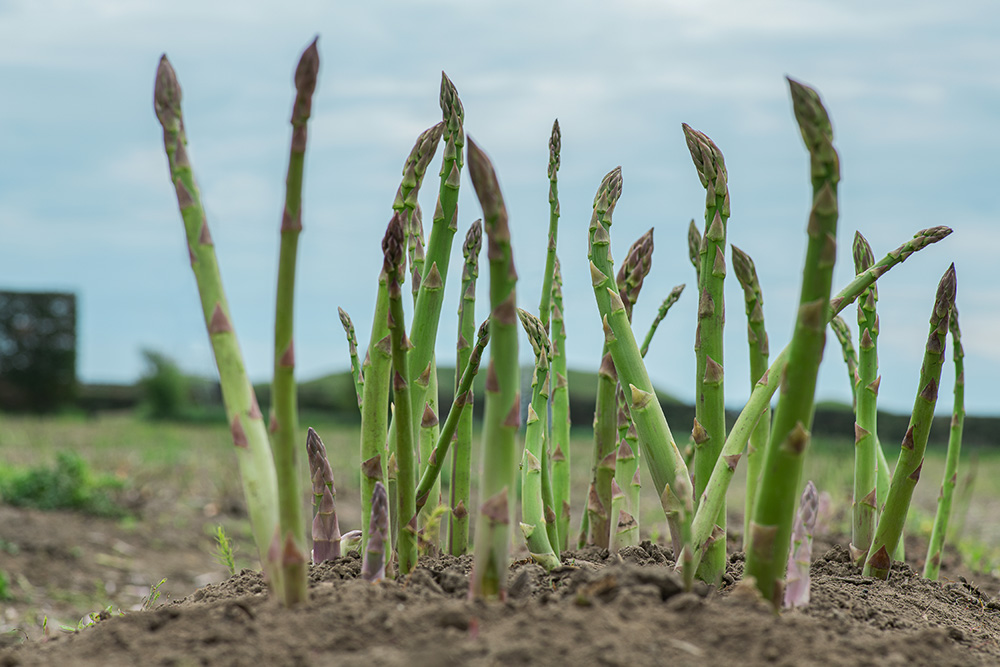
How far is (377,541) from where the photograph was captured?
192cm

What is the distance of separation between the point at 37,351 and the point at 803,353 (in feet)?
65.7

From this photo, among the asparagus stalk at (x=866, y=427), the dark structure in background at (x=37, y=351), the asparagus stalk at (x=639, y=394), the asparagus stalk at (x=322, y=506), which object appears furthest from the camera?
the dark structure in background at (x=37, y=351)

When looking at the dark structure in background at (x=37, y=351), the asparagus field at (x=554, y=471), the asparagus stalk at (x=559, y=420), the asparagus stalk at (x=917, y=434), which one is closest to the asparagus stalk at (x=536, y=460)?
the asparagus field at (x=554, y=471)

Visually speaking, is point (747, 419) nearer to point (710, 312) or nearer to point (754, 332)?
point (710, 312)

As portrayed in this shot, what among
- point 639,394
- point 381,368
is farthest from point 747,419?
point 381,368

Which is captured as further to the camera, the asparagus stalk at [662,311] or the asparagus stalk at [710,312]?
the asparagus stalk at [662,311]

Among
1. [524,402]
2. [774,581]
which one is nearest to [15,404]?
[524,402]

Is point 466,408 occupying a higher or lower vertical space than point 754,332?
lower

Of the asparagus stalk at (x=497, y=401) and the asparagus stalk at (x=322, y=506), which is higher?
the asparagus stalk at (x=497, y=401)

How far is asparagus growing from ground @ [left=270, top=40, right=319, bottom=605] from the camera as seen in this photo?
165 centimetres

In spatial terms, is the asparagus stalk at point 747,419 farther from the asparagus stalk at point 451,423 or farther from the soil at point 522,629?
the asparagus stalk at point 451,423

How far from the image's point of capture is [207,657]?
148 cm

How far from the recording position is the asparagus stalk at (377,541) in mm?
1861

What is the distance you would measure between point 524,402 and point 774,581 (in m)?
1.29
